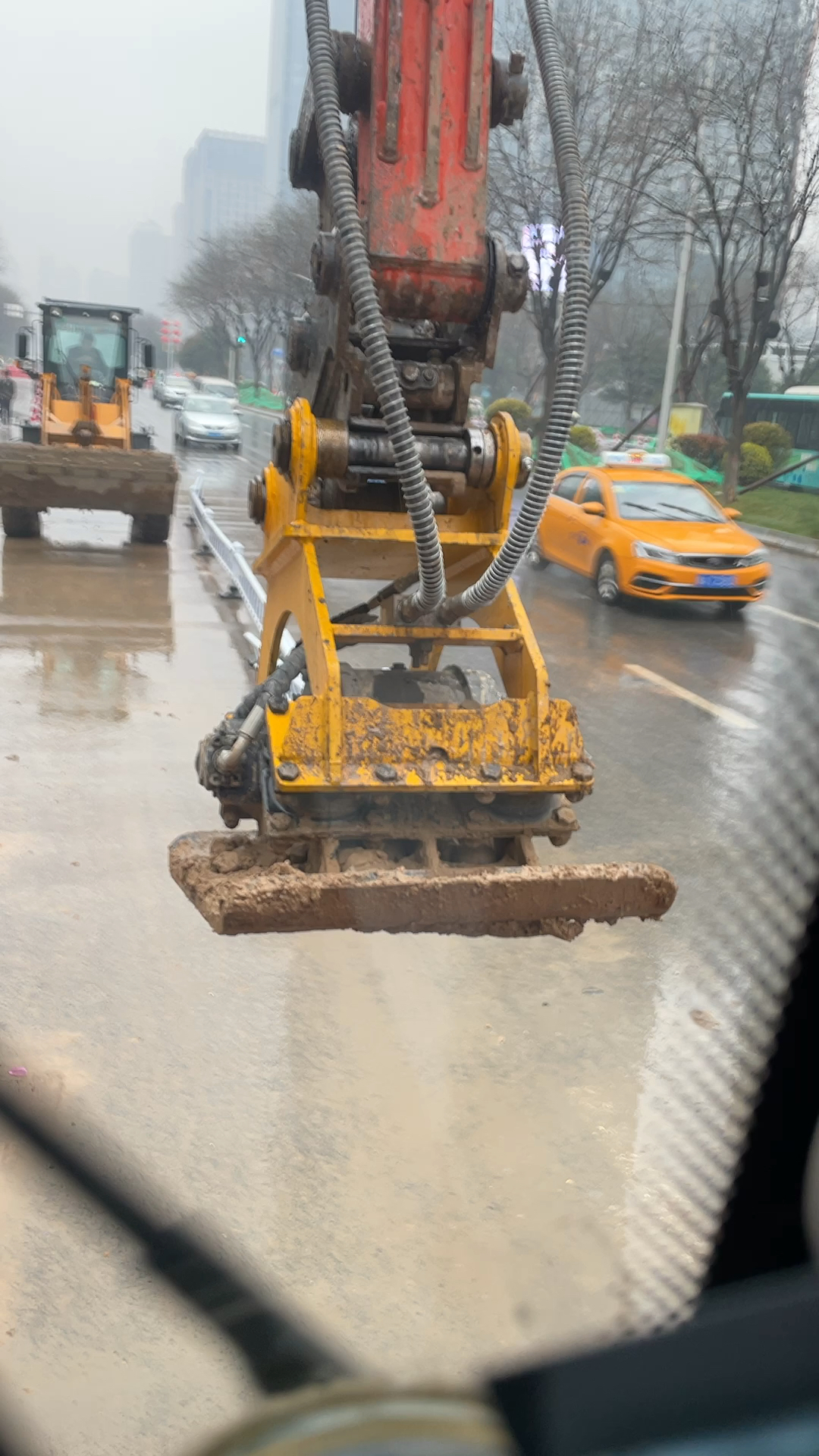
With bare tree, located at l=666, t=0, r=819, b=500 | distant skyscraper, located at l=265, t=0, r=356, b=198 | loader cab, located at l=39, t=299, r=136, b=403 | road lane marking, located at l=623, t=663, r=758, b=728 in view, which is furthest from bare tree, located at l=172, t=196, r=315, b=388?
distant skyscraper, located at l=265, t=0, r=356, b=198

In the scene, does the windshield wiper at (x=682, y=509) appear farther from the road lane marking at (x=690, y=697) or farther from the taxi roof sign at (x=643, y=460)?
the road lane marking at (x=690, y=697)

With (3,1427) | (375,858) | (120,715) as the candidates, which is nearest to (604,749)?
(120,715)

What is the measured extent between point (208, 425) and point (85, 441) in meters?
18.2

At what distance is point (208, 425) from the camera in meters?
32.1

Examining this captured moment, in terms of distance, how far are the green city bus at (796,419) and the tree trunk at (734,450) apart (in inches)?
68.6

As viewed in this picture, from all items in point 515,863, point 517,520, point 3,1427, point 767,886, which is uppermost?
point 517,520

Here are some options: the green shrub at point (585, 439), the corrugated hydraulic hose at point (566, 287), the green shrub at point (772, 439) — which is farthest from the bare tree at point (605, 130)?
the corrugated hydraulic hose at point (566, 287)

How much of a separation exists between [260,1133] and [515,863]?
1.42 m

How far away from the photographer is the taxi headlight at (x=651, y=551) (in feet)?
40.3

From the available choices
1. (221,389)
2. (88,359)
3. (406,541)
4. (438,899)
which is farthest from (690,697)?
(221,389)

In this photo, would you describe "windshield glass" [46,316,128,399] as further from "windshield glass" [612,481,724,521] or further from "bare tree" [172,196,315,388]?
"bare tree" [172,196,315,388]

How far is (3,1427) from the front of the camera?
1.33 meters

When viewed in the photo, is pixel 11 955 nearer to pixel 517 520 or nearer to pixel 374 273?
pixel 517 520

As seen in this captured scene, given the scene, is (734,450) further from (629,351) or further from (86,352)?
(629,351)
